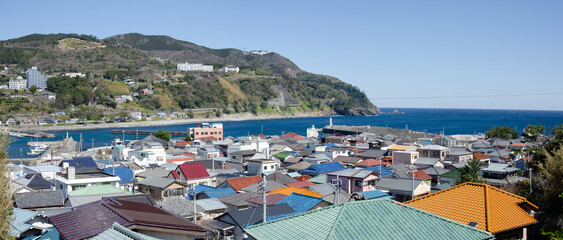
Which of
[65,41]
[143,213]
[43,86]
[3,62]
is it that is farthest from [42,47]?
[143,213]

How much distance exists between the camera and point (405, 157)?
23.0m

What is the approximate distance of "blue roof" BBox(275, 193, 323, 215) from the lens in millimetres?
10008

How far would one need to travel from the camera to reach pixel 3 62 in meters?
121

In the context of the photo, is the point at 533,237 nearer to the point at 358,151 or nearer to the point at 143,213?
the point at 143,213

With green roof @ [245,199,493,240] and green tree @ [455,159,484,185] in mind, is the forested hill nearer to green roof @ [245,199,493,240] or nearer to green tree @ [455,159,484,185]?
green tree @ [455,159,484,185]

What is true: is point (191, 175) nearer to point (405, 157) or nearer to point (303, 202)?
point (303, 202)

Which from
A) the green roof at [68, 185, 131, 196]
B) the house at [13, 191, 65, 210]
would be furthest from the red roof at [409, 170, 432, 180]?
the house at [13, 191, 65, 210]

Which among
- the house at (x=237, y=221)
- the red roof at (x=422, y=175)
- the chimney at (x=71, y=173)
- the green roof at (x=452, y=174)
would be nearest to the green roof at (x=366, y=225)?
the house at (x=237, y=221)

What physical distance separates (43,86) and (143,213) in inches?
4359

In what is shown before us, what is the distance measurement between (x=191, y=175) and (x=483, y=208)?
12641 mm

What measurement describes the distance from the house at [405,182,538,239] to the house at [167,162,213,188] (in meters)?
11.7

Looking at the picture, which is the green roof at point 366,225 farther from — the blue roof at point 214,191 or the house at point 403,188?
the house at point 403,188

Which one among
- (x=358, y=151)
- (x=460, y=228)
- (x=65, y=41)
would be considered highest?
(x=65, y=41)

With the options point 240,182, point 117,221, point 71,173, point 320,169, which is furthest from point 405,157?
point 117,221
